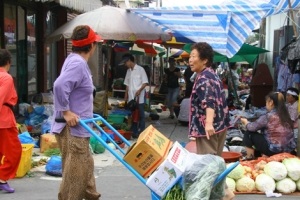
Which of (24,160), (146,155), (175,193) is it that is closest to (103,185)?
(24,160)

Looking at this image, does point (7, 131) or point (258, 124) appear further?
point (258, 124)

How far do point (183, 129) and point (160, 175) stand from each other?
8.05 metres

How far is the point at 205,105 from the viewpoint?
16.8 feet

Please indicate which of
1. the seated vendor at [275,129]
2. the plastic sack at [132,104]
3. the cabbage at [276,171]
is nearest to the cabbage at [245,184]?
the cabbage at [276,171]

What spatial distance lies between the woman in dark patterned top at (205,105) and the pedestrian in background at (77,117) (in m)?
1.08

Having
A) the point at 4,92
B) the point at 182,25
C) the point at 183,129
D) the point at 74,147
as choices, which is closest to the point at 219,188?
the point at 74,147

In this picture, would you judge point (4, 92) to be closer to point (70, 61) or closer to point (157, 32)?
point (70, 61)

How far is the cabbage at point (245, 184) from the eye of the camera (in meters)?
6.32

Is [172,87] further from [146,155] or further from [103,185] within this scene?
[146,155]

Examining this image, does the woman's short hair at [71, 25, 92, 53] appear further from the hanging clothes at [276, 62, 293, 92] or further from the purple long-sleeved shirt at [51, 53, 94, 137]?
the hanging clothes at [276, 62, 293, 92]

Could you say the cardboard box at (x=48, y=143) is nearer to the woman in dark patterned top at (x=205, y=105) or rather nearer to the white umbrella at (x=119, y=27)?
the white umbrella at (x=119, y=27)

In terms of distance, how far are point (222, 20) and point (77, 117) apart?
502 centimetres

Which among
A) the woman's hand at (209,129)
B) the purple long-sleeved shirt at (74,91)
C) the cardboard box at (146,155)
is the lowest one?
the cardboard box at (146,155)

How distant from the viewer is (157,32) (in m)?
10.3
